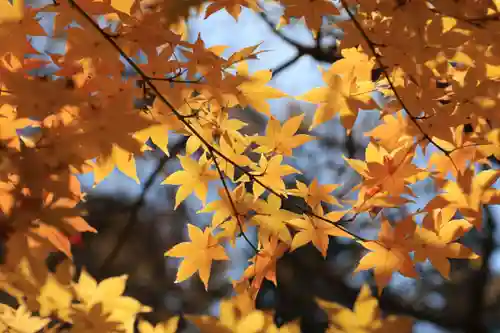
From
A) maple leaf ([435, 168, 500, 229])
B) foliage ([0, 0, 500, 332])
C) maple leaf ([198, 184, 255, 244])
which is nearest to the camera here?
foliage ([0, 0, 500, 332])

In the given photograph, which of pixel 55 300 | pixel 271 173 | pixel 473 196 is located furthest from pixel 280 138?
pixel 55 300

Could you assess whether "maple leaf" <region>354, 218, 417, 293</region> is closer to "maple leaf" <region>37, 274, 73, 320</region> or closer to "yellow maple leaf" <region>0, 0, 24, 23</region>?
"maple leaf" <region>37, 274, 73, 320</region>

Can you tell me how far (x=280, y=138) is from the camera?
3.51 ft

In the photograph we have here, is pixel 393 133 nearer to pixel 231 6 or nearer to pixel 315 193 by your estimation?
pixel 315 193

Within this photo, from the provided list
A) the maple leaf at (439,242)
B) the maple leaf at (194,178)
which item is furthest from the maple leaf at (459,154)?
the maple leaf at (194,178)

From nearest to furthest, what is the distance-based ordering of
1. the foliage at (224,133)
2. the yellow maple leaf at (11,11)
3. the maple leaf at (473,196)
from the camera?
the foliage at (224,133) → the yellow maple leaf at (11,11) → the maple leaf at (473,196)

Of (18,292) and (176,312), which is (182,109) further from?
(176,312)

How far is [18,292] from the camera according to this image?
2.59 ft

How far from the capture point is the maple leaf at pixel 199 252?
102 centimetres

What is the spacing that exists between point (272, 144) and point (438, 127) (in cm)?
33

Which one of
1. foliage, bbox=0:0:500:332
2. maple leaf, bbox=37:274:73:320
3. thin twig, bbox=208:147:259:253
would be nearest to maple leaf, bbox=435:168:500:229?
foliage, bbox=0:0:500:332

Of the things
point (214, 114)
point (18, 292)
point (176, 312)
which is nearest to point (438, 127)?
point (214, 114)

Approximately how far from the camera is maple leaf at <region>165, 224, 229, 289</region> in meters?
1.02

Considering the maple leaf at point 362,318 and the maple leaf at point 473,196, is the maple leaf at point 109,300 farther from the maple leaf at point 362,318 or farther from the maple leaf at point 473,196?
the maple leaf at point 473,196
